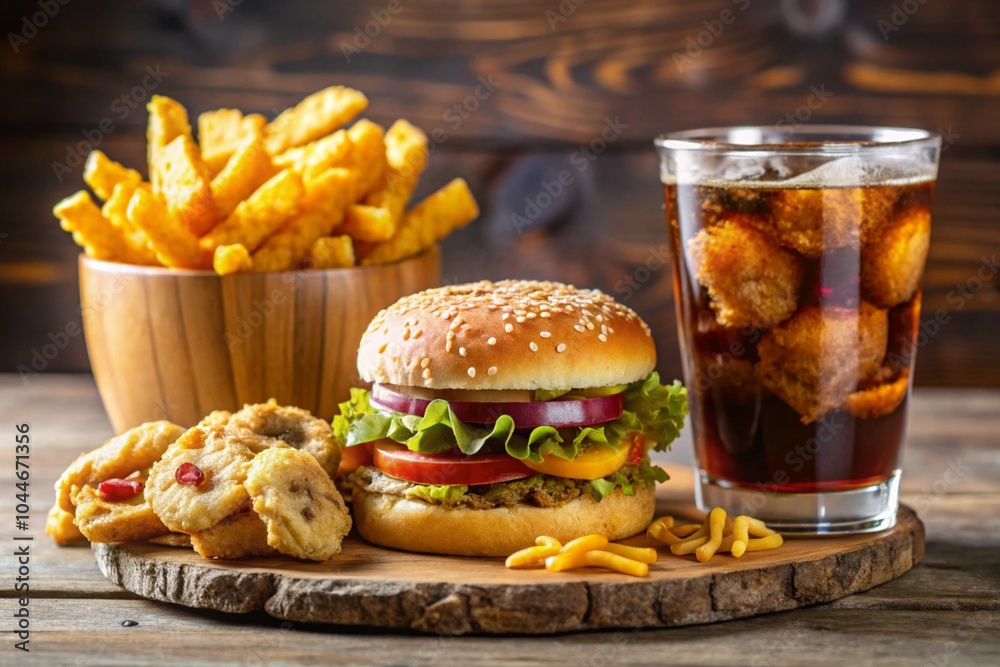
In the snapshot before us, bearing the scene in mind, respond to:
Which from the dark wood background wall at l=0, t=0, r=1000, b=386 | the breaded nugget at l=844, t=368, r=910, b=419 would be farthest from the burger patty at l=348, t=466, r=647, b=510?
the dark wood background wall at l=0, t=0, r=1000, b=386

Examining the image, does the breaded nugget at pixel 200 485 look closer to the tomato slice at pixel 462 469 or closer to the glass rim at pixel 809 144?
the tomato slice at pixel 462 469

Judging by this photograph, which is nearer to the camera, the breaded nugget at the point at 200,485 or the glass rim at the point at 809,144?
the breaded nugget at the point at 200,485

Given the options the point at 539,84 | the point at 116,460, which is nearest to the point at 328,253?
the point at 116,460

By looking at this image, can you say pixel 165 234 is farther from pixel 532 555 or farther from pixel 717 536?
pixel 717 536

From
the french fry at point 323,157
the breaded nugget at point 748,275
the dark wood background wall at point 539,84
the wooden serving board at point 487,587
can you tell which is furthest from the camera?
the dark wood background wall at point 539,84

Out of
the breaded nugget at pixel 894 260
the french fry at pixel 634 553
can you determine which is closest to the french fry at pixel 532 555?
the french fry at pixel 634 553

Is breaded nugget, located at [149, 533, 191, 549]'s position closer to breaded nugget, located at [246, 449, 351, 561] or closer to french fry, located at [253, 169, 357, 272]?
breaded nugget, located at [246, 449, 351, 561]
